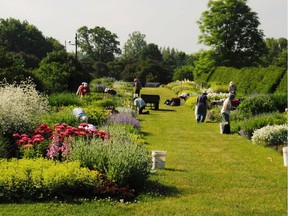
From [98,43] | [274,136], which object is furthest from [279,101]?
[98,43]

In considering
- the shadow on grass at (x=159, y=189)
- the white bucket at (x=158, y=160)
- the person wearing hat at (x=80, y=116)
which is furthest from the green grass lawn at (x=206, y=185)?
the person wearing hat at (x=80, y=116)

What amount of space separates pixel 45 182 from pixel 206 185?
2970 millimetres

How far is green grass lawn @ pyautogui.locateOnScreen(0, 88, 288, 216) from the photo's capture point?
6504mm

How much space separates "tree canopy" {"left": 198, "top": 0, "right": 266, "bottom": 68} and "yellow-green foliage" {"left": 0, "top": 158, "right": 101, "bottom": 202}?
4565cm

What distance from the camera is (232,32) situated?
170 feet

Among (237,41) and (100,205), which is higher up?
(237,41)

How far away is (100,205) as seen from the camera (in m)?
6.71

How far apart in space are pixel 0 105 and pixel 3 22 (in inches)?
3147

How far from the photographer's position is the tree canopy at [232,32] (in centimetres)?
5172

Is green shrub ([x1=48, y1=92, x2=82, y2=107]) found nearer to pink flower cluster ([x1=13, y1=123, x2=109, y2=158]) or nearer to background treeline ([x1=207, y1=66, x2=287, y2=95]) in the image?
pink flower cluster ([x1=13, y1=123, x2=109, y2=158])

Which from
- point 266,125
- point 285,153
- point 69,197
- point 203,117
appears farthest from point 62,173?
point 203,117

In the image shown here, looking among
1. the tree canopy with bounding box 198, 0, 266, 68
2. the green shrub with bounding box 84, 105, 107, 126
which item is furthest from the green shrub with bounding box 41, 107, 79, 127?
the tree canopy with bounding box 198, 0, 266, 68

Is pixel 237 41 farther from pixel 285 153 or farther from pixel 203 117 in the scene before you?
pixel 285 153

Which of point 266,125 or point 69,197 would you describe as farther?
point 266,125
